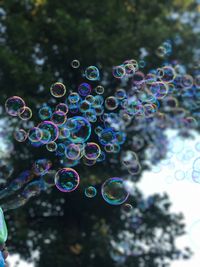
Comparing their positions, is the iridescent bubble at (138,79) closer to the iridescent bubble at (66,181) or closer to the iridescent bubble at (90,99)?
the iridescent bubble at (90,99)

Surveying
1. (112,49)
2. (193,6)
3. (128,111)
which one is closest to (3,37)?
(112,49)

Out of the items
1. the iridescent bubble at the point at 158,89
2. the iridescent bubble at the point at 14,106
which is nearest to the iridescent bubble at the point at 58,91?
the iridescent bubble at the point at 14,106

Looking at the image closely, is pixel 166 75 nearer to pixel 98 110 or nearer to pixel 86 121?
pixel 98 110

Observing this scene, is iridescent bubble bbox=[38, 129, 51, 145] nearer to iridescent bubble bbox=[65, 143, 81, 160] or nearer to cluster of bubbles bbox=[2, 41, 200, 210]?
cluster of bubbles bbox=[2, 41, 200, 210]

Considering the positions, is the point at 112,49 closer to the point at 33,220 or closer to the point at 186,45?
the point at 186,45

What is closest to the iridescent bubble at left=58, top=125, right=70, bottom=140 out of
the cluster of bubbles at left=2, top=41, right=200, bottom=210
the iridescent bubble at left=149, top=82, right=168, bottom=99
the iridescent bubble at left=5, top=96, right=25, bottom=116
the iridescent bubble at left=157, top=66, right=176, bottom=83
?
the cluster of bubbles at left=2, top=41, right=200, bottom=210

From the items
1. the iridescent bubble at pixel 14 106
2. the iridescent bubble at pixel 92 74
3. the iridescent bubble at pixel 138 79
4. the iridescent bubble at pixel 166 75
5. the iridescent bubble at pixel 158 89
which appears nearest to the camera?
the iridescent bubble at pixel 92 74

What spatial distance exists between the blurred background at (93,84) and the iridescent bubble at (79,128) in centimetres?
383

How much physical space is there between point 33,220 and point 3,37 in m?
4.60

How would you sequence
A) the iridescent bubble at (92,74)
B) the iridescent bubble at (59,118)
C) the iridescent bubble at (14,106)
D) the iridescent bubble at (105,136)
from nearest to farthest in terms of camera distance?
1. the iridescent bubble at (59,118)
2. the iridescent bubble at (105,136)
3. the iridescent bubble at (92,74)
4. the iridescent bubble at (14,106)

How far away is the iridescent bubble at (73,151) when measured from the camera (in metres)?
7.64

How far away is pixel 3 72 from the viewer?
12.5 metres

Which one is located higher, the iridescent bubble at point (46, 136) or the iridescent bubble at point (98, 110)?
the iridescent bubble at point (98, 110)

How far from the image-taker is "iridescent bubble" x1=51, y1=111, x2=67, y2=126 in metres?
7.55
